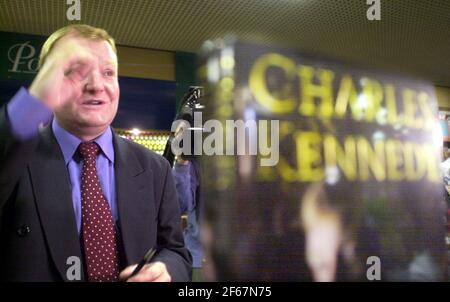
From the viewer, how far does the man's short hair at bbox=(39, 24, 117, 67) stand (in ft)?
2.62

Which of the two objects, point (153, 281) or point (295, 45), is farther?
point (295, 45)

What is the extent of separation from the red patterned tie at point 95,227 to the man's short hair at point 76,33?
21 cm

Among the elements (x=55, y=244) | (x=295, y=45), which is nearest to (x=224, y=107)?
(x=295, y=45)

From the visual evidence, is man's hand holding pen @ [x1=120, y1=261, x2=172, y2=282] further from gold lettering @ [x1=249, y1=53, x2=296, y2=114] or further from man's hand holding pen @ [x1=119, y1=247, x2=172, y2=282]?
gold lettering @ [x1=249, y1=53, x2=296, y2=114]

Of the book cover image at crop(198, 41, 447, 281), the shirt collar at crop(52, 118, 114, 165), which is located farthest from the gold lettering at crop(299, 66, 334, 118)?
the shirt collar at crop(52, 118, 114, 165)

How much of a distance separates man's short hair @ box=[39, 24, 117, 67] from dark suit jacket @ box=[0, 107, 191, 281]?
0.16m

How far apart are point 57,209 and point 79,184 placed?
0.22 ft

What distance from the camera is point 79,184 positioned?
807mm

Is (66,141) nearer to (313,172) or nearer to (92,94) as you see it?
(92,94)

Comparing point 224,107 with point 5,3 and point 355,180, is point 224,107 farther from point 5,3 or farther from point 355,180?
point 5,3

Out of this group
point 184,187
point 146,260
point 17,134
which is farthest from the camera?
point 184,187

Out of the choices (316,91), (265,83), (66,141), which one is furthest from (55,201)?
(316,91)

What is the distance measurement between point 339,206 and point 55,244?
0.70 metres

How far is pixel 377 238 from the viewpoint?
1.06m
